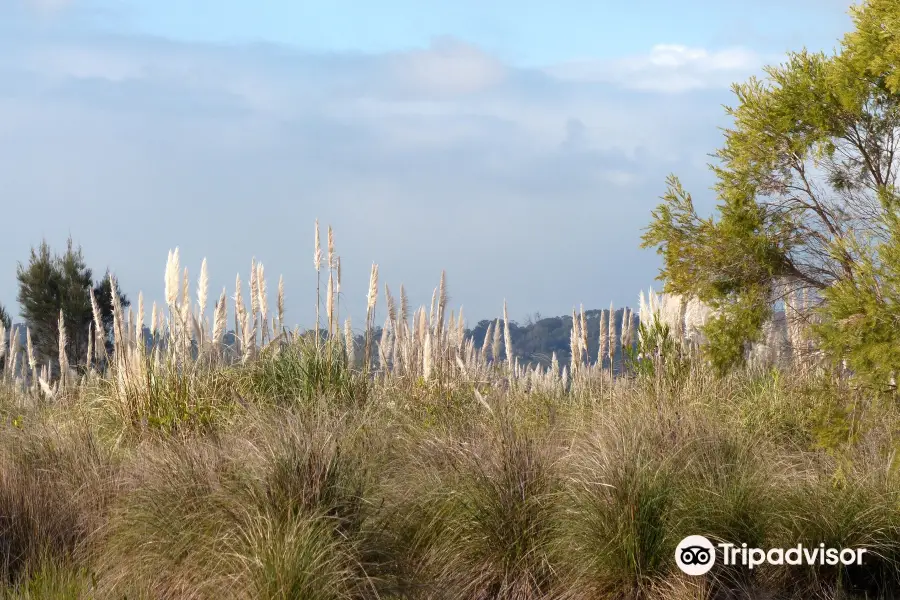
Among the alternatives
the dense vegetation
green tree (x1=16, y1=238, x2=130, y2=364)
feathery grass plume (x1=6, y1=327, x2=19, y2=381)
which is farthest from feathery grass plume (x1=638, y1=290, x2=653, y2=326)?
green tree (x1=16, y1=238, x2=130, y2=364)

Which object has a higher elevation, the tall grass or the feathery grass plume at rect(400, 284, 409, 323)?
the feathery grass plume at rect(400, 284, 409, 323)

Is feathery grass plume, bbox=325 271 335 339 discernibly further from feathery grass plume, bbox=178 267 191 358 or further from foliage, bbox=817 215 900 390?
foliage, bbox=817 215 900 390

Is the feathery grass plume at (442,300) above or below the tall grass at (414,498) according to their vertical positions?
above

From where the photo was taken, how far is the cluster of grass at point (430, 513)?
5.37 m

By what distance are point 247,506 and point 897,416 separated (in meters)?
6.20

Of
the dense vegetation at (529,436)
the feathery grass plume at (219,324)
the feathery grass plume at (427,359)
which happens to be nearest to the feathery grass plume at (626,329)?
the dense vegetation at (529,436)

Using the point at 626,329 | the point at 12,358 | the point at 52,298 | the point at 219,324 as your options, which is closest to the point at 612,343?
the point at 626,329

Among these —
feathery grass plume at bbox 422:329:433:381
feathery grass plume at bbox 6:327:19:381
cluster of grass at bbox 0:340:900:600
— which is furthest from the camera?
feathery grass plume at bbox 6:327:19:381

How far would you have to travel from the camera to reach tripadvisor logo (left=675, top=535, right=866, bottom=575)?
582 cm

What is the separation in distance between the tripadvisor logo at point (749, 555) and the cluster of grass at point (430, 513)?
0.06 meters

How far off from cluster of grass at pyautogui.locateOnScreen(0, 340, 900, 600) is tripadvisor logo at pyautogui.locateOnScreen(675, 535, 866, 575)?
0.06m

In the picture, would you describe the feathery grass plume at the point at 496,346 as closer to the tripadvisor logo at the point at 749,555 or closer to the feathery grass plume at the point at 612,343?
the feathery grass plume at the point at 612,343

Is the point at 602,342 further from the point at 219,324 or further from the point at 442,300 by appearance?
the point at 219,324

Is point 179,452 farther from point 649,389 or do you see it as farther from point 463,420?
point 649,389
